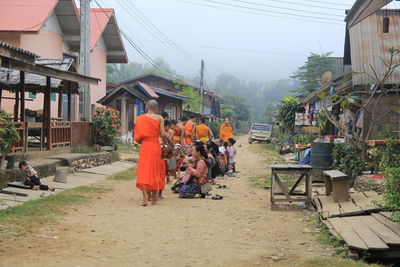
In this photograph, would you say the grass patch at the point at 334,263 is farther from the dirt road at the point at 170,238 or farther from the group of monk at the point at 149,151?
the group of monk at the point at 149,151

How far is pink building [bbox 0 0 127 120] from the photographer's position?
64.2 feet

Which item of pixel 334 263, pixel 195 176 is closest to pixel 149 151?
pixel 195 176

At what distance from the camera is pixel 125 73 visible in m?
109

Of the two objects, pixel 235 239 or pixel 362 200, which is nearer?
pixel 235 239

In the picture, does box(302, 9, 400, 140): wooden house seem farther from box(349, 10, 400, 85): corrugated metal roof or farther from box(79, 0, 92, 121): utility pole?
box(79, 0, 92, 121): utility pole

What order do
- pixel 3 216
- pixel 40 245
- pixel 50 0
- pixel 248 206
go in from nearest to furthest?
pixel 40 245, pixel 3 216, pixel 248 206, pixel 50 0

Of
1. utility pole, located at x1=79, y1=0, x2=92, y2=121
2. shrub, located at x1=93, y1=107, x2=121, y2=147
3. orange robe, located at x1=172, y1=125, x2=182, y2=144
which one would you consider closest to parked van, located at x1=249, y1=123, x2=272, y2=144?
shrub, located at x1=93, y1=107, x2=121, y2=147

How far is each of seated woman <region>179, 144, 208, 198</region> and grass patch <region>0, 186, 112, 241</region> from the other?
6.04ft

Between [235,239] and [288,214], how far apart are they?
2.27 metres

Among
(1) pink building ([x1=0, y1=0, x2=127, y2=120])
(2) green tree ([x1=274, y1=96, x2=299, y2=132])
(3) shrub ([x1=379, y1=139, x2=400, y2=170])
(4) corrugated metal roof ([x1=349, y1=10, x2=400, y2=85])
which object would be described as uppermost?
(1) pink building ([x1=0, y1=0, x2=127, y2=120])

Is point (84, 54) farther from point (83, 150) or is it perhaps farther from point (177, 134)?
point (177, 134)

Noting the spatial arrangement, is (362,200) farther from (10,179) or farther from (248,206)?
(10,179)

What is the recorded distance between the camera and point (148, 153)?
29.7 feet

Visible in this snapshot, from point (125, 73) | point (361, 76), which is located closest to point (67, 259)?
point (361, 76)
